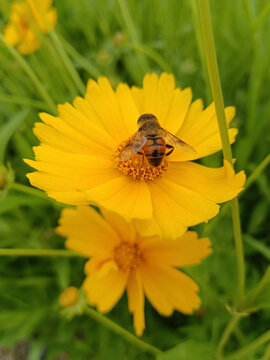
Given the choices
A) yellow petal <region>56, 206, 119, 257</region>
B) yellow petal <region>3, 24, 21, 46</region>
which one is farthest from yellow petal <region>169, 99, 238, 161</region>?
yellow petal <region>3, 24, 21, 46</region>

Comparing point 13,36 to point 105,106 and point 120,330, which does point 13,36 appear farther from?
point 120,330

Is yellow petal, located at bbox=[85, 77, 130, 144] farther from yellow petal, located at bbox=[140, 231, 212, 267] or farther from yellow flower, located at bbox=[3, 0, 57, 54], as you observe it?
yellow flower, located at bbox=[3, 0, 57, 54]

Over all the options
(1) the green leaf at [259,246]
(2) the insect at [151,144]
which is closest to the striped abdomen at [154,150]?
(2) the insect at [151,144]

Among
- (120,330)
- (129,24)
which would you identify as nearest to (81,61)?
(129,24)

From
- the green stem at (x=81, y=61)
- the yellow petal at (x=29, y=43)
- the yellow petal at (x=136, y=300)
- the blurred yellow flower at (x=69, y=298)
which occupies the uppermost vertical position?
the yellow petal at (x=29, y=43)

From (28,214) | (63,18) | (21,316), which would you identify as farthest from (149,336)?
(63,18)

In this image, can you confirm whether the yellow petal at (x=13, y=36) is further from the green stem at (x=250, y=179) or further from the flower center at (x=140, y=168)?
the green stem at (x=250, y=179)
